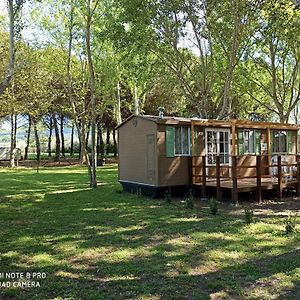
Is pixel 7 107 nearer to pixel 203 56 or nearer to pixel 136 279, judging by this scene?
pixel 203 56

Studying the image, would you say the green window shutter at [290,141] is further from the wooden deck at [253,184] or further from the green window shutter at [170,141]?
the green window shutter at [170,141]

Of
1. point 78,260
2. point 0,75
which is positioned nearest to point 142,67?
point 0,75

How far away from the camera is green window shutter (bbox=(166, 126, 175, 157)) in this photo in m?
11.4

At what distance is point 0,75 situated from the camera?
20453 millimetres

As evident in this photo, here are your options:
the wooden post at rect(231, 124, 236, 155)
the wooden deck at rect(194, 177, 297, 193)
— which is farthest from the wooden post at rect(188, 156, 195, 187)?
the wooden post at rect(231, 124, 236, 155)

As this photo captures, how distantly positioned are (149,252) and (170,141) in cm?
637

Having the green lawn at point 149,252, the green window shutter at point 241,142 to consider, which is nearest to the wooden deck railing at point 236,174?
the green lawn at point 149,252

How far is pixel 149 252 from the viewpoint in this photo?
5.36 meters

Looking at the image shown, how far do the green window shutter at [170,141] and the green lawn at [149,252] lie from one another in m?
2.41

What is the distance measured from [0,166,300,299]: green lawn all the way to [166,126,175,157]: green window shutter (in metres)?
2.41

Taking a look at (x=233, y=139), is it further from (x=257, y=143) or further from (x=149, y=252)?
(x=149, y=252)

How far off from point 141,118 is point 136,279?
324 inches

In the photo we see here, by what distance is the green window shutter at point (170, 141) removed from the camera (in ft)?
37.4

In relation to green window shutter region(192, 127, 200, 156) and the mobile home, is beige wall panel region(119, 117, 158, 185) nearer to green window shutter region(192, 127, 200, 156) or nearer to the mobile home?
the mobile home
